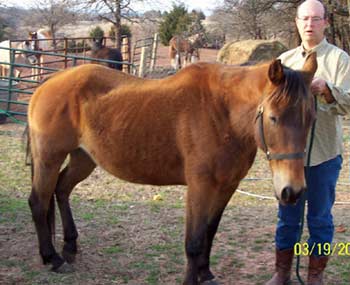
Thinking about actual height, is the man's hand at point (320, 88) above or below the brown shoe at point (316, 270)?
above

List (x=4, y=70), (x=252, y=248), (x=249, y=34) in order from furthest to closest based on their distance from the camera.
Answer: (x=249, y=34), (x=4, y=70), (x=252, y=248)

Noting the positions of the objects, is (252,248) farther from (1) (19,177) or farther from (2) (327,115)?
(1) (19,177)

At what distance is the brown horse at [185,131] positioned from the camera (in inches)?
114

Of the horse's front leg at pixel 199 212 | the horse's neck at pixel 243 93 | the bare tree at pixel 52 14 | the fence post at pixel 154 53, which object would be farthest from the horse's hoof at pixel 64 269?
the bare tree at pixel 52 14

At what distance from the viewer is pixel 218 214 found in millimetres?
3809

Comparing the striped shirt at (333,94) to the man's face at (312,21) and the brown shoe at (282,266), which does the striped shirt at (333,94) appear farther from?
the brown shoe at (282,266)

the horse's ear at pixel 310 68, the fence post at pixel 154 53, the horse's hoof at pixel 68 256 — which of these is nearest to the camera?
the horse's ear at pixel 310 68

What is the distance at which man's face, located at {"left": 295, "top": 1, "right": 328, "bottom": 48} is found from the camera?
10.6 feet

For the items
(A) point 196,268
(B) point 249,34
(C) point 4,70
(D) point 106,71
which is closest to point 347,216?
(A) point 196,268

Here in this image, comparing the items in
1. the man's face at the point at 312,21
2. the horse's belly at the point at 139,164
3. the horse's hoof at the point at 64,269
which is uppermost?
the man's face at the point at 312,21

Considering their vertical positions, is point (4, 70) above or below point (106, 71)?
below

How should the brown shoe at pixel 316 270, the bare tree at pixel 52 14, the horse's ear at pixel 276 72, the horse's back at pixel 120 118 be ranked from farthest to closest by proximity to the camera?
the bare tree at pixel 52 14 → the brown shoe at pixel 316 270 → the horse's back at pixel 120 118 → the horse's ear at pixel 276 72

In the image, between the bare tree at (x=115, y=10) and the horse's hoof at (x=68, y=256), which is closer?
the horse's hoof at (x=68, y=256)

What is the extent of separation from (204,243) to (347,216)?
2.41 m
